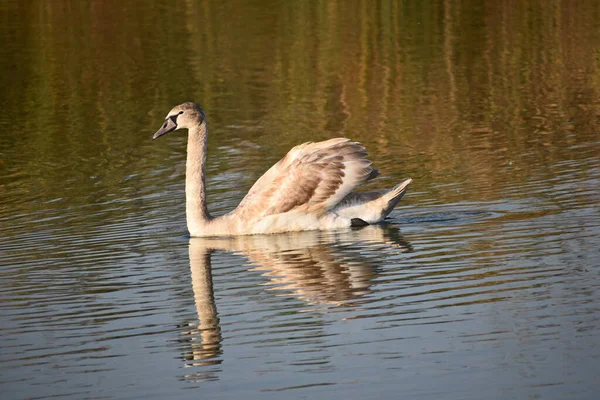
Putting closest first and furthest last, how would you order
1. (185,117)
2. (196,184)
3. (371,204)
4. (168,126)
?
(371,204)
(196,184)
(168,126)
(185,117)

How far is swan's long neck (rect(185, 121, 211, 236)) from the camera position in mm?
13258

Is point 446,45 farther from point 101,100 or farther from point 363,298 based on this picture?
point 363,298

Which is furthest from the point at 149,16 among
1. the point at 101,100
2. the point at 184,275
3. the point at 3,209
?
the point at 184,275

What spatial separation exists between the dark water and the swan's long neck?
224 millimetres

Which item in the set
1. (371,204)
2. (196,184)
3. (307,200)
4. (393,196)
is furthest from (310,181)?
(196,184)

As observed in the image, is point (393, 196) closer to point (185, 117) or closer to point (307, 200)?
point (307, 200)

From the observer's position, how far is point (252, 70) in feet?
90.0

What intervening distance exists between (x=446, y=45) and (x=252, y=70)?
490 cm

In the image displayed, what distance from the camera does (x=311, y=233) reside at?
1313 centimetres

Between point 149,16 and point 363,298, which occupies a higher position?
point 149,16

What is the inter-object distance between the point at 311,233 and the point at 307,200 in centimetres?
35

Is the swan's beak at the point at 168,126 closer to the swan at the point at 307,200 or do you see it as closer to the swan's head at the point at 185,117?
the swan's head at the point at 185,117

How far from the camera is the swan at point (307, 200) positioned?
13.1 meters

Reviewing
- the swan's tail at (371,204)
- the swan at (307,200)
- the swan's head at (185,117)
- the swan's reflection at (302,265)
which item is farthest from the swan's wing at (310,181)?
the swan's head at (185,117)
